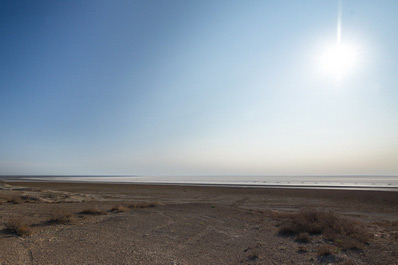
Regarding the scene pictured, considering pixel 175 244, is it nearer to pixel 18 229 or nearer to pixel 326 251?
pixel 326 251

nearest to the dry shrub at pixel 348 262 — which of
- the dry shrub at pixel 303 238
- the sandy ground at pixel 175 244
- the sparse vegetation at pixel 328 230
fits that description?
the sandy ground at pixel 175 244

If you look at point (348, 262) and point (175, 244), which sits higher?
point (348, 262)

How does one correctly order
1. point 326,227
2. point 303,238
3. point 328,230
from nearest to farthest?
point 303,238 → point 328,230 → point 326,227

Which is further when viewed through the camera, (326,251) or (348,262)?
(326,251)

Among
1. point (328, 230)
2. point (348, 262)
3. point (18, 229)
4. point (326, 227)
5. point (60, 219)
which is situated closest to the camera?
point (348, 262)

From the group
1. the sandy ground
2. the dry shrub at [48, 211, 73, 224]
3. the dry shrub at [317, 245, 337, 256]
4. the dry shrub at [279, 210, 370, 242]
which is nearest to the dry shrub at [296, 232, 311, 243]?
the sandy ground

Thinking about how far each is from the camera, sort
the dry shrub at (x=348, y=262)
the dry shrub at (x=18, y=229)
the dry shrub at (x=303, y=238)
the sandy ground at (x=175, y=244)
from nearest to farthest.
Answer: the dry shrub at (x=348, y=262)
the sandy ground at (x=175, y=244)
the dry shrub at (x=303, y=238)
the dry shrub at (x=18, y=229)

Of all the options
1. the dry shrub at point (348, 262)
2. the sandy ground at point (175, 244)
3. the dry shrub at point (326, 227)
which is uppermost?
the dry shrub at point (326, 227)

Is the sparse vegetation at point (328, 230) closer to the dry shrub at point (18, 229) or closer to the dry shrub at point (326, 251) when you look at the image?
the dry shrub at point (326, 251)

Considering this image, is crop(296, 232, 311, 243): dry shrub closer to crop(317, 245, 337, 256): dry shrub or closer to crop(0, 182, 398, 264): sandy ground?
crop(0, 182, 398, 264): sandy ground

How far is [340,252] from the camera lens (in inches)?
334

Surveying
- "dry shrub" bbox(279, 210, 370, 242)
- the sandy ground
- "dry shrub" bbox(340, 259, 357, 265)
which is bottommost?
the sandy ground

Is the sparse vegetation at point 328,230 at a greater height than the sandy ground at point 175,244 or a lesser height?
greater

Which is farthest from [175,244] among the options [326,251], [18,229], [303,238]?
[18,229]
